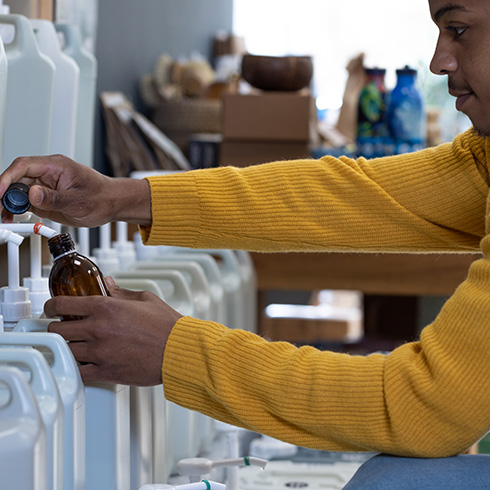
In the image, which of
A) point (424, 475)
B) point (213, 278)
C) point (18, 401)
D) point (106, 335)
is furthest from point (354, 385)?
point (213, 278)

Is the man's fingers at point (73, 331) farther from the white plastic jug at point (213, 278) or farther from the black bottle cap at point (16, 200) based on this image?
the white plastic jug at point (213, 278)

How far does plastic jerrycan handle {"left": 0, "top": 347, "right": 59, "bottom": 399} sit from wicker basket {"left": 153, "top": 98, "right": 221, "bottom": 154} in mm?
2146

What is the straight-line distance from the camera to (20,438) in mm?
725

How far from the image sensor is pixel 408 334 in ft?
10.6

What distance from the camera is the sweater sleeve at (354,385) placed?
917mm

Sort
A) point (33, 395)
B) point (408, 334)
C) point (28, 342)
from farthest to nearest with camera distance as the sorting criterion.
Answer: point (408, 334) < point (28, 342) < point (33, 395)

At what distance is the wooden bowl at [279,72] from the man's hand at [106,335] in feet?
5.33

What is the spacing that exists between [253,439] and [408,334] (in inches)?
63.0

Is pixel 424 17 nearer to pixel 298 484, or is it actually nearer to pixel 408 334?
pixel 408 334

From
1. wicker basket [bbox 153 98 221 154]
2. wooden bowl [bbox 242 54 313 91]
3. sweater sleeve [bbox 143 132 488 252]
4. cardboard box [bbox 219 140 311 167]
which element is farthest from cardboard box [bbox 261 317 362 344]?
sweater sleeve [bbox 143 132 488 252]

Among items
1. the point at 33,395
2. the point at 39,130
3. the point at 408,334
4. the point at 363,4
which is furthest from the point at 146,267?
the point at 363,4

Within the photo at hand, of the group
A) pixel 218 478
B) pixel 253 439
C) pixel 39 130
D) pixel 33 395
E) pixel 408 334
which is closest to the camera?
pixel 33 395

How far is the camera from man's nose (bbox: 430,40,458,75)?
3.49ft

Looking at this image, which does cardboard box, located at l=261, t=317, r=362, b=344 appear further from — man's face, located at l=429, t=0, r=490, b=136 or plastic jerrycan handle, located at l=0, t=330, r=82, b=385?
plastic jerrycan handle, located at l=0, t=330, r=82, b=385
